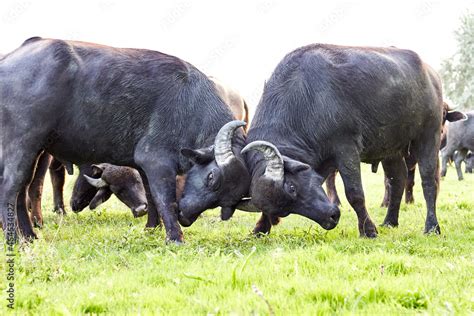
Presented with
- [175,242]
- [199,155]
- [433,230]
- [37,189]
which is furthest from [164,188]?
[433,230]

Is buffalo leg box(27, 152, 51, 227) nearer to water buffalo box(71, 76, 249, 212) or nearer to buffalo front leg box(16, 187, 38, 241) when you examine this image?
water buffalo box(71, 76, 249, 212)

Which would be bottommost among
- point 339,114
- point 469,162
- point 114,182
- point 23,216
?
point 469,162

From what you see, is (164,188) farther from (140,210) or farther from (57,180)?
(57,180)

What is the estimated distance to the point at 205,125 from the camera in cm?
722

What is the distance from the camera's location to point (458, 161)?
2209cm

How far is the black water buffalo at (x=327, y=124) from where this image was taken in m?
6.67

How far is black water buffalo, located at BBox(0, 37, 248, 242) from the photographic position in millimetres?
6695

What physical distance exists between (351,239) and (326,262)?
1.78 meters

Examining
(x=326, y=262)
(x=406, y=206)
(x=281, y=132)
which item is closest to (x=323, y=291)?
(x=326, y=262)

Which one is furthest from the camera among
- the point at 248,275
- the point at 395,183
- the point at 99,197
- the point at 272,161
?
the point at 99,197

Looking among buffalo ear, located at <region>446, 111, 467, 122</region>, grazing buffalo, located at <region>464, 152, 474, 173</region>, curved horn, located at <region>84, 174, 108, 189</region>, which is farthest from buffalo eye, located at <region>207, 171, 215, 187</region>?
grazing buffalo, located at <region>464, 152, 474, 173</region>

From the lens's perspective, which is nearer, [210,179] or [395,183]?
[210,179]

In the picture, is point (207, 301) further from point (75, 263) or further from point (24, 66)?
point (24, 66)

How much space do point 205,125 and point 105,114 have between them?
1245 millimetres
